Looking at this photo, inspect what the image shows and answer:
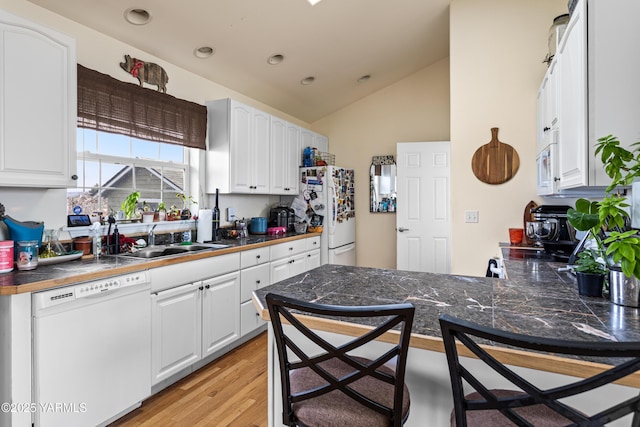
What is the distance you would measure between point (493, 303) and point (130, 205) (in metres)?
2.59

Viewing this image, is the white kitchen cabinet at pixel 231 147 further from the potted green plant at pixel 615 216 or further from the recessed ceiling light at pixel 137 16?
the potted green plant at pixel 615 216

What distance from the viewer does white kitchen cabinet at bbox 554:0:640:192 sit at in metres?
1.47

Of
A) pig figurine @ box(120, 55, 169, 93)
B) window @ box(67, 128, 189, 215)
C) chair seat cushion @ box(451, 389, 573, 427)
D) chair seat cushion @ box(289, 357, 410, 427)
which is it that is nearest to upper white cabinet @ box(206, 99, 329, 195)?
window @ box(67, 128, 189, 215)

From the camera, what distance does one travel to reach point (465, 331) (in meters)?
0.78

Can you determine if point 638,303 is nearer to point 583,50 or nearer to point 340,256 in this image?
point 583,50

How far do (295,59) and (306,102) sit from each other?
110 centimetres

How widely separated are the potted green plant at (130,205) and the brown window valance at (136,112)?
471 millimetres

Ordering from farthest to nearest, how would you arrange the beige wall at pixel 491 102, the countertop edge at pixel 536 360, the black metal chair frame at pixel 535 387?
the beige wall at pixel 491 102
the countertop edge at pixel 536 360
the black metal chair frame at pixel 535 387

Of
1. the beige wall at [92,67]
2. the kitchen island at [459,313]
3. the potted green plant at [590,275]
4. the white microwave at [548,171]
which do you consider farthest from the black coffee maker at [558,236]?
the beige wall at [92,67]

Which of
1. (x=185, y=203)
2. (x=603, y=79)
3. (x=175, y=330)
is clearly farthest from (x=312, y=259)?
(x=603, y=79)

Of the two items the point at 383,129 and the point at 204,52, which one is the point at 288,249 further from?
the point at 383,129

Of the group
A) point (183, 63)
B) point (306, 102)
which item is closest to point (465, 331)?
point (183, 63)

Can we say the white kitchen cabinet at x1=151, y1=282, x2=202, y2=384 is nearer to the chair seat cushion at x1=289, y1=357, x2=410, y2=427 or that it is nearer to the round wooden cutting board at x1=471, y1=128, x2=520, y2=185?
the chair seat cushion at x1=289, y1=357, x2=410, y2=427

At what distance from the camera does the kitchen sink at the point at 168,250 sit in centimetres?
252
